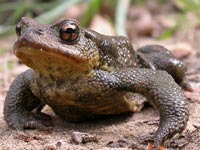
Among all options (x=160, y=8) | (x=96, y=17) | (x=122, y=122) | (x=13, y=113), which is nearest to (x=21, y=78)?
(x=13, y=113)

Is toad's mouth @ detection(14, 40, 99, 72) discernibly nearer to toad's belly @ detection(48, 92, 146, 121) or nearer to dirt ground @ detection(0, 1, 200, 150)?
toad's belly @ detection(48, 92, 146, 121)

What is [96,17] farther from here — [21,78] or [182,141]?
[182,141]

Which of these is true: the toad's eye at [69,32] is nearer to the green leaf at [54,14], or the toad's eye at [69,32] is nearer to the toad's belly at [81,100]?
the toad's belly at [81,100]

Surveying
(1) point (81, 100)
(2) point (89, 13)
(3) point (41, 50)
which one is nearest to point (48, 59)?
(3) point (41, 50)

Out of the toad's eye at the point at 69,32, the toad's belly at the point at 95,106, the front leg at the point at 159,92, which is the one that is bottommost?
the toad's belly at the point at 95,106

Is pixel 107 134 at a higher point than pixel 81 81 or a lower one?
lower

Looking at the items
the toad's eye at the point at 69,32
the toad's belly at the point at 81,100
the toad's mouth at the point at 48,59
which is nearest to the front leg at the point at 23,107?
the toad's belly at the point at 81,100

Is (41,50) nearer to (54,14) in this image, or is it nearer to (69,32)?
(69,32)

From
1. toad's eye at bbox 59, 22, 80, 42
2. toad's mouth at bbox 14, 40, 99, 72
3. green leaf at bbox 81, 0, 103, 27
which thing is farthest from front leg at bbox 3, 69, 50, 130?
green leaf at bbox 81, 0, 103, 27
